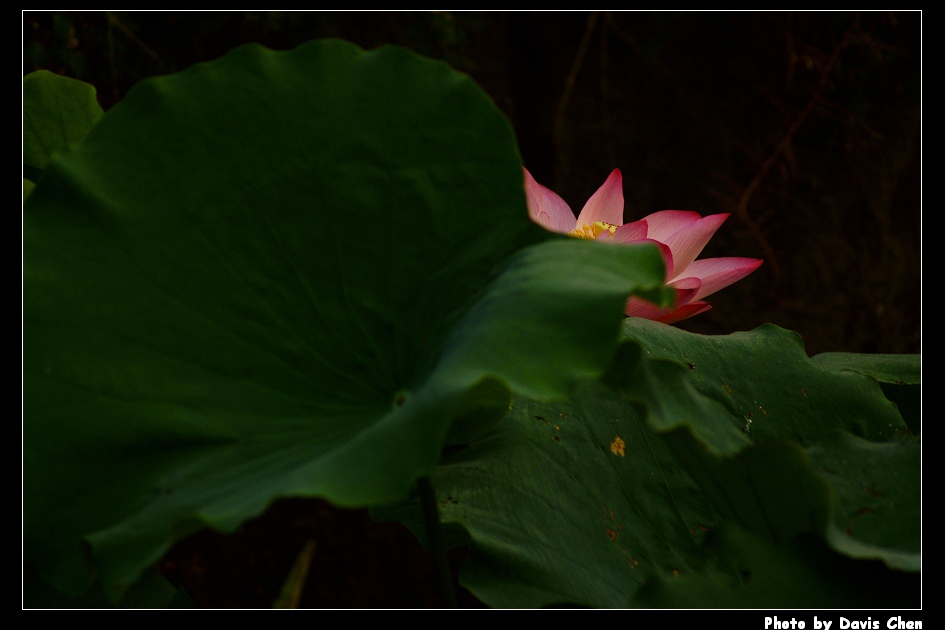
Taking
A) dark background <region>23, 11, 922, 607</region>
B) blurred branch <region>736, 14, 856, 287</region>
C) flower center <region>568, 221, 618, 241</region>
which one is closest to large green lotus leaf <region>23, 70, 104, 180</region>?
flower center <region>568, 221, 618, 241</region>

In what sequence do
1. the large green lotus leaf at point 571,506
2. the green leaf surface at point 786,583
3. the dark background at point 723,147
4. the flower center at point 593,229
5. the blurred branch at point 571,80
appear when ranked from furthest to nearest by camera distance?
the blurred branch at point 571,80, the dark background at point 723,147, the flower center at point 593,229, the large green lotus leaf at point 571,506, the green leaf surface at point 786,583

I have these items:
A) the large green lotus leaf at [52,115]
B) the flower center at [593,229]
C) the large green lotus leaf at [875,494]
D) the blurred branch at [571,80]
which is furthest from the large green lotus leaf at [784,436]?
the blurred branch at [571,80]

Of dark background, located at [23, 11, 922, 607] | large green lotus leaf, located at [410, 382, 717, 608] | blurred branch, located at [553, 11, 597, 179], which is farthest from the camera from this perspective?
blurred branch, located at [553, 11, 597, 179]

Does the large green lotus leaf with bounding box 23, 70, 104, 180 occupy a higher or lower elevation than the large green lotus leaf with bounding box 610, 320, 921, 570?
higher

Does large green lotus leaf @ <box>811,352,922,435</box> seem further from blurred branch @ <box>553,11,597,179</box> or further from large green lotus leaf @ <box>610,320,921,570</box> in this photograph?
blurred branch @ <box>553,11,597,179</box>

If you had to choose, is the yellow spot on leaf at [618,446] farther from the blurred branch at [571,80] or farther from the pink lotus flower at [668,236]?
the blurred branch at [571,80]

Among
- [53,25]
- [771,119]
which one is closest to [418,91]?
[53,25]
